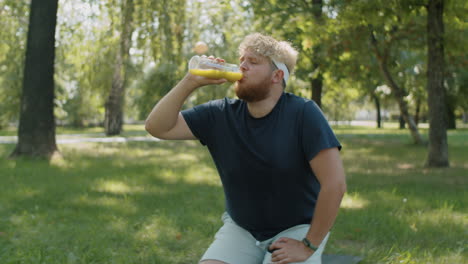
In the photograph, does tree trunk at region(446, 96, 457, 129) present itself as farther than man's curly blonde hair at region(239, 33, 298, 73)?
Yes

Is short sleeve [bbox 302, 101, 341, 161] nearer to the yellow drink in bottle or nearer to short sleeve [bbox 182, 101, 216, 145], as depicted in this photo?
the yellow drink in bottle

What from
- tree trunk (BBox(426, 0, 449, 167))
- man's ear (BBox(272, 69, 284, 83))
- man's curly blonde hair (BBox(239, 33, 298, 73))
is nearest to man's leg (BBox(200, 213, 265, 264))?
man's ear (BBox(272, 69, 284, 83))

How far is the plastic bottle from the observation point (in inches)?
109

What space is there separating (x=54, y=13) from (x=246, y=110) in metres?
11.1

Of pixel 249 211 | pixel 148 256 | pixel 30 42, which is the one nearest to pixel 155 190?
pixel 148 256

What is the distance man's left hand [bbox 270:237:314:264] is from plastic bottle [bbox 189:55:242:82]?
95 centimetres

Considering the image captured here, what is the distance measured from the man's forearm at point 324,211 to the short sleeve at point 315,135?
203 mm

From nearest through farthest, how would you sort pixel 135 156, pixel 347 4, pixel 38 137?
pixel 347 4 → pixel 38 137 → pixel 135 156

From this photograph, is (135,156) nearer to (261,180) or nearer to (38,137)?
(38,137)

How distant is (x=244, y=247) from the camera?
2988 millimetres

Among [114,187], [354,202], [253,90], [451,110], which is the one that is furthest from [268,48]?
[451,110]

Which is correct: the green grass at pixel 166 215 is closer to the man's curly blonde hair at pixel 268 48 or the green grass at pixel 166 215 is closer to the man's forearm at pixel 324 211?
the man's forearm at pixel 324 211

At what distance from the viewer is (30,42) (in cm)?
1256

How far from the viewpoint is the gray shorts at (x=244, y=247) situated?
2898 millimetres
